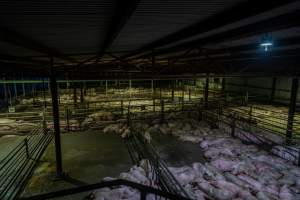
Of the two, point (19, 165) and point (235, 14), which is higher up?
point (235, 14)

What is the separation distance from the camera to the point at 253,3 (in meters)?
1.56

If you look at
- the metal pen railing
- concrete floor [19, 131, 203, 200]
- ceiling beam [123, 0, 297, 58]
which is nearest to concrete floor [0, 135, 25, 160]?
the metal pen railing

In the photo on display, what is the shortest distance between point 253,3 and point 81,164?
5177 millimetres

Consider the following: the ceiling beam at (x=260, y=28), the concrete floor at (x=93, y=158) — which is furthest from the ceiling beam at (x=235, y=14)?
the concrete floor at (x=93, y=158)

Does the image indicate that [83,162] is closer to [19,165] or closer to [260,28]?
[19,165]

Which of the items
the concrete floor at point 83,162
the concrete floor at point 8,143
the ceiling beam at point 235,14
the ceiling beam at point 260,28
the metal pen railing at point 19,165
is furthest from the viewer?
the concrete floor at point 8,143

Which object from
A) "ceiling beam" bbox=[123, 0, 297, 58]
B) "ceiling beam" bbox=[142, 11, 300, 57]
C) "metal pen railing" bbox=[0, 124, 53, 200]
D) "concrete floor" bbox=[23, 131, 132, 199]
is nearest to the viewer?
"ceiling beam" bbox=[123, 0, 297, 58]

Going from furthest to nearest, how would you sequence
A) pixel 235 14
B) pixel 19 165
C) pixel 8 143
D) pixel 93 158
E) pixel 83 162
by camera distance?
pixel 8 143 < pixel 93 158 < pixel 83 162 < pixel 19 165 < pixel 235 14

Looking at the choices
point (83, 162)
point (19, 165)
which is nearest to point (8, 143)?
point (19, 165)

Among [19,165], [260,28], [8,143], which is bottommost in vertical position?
[19,165]

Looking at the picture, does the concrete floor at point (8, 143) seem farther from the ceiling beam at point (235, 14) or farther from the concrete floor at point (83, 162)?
the ceiling beam at point (235, 14)

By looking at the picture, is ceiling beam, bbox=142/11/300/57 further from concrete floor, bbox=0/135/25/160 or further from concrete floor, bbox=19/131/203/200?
concrete floor, bbox=0/135/25/160

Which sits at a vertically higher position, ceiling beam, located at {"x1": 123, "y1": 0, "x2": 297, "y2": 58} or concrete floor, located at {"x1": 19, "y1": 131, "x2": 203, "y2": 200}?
ceiling beam, located at {"x1": 123, "y1": 0, "x2": 297, "y2": 58}

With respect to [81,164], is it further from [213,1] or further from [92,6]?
[213,1]
